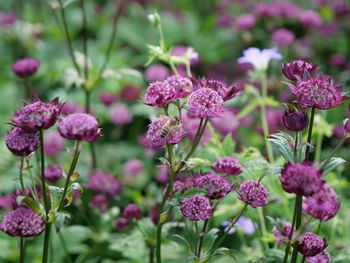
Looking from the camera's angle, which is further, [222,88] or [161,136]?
[222,88]

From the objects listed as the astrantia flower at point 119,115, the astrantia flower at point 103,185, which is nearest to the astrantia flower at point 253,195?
the astrantia flower at point 103,185

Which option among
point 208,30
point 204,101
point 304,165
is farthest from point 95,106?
point 304,165

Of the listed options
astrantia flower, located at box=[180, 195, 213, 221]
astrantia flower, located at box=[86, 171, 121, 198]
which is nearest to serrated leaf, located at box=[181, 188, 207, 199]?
astrantia flower, located at box=[180, 195, 213, 221]

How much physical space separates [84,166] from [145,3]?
1.96 meters

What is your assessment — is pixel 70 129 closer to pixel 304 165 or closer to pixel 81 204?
pixel 304 165

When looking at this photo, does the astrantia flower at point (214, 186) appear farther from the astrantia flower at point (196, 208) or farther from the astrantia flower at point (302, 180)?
the astrantia flower at point (302, 180)

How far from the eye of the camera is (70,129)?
90 centimetres

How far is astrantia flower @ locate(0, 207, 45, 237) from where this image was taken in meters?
0.99

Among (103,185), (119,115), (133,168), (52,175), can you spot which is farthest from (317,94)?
(119,115)

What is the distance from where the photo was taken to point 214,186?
1.07 meters

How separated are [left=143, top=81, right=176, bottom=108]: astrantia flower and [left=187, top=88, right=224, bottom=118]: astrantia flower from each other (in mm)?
46

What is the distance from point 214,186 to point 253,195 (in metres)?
0.09

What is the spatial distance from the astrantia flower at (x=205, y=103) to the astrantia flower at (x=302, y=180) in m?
0.22

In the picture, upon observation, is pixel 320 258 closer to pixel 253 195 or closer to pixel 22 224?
pixel 253 195
